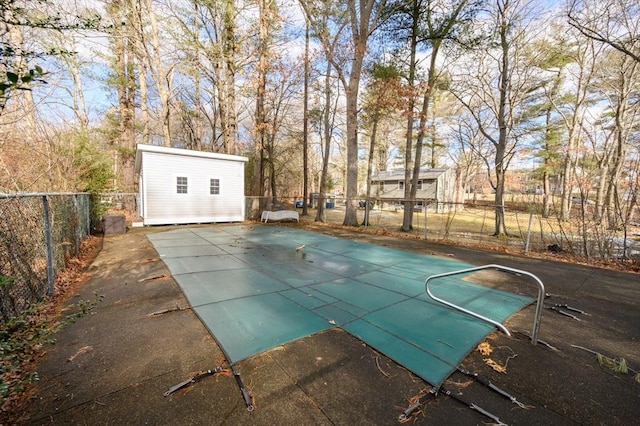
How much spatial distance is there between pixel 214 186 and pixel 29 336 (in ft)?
35.1

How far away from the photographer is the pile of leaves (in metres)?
1.83

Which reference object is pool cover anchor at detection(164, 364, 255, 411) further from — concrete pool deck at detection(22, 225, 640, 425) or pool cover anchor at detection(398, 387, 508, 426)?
pool cover anchor at detection(398, 387, 508, 426)

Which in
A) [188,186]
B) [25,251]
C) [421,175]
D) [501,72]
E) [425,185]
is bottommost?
[25,251]

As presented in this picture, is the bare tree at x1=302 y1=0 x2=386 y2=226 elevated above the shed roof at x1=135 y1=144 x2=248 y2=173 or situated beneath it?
elevated above

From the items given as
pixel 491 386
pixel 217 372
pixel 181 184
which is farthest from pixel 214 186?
pixel 491 386

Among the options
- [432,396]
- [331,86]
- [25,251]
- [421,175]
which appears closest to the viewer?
[432,396]

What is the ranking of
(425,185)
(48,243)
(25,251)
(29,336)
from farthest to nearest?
(425,185) → (48,243) → (25,251) → (29,336)

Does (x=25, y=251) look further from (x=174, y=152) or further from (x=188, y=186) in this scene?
(x=188, y=186)

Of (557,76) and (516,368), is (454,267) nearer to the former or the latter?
(516,368)

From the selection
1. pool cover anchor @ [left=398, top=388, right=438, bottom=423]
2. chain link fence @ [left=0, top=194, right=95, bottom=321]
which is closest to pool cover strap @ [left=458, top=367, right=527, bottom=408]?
pool cover anchor @ [left=398, top=388, right=438, bottom=423]

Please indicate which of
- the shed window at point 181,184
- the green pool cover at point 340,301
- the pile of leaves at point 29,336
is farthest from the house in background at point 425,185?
the pile of leaves at point 29,336

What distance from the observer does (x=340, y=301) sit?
3742 millimetres

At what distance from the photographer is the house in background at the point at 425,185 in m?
27.1

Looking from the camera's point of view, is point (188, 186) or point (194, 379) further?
point (188, 186)
